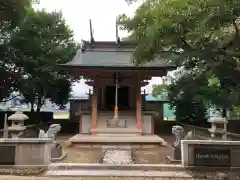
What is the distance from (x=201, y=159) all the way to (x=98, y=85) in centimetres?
1058

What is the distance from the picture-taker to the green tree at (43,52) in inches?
828

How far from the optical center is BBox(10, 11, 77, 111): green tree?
2103 centimetres

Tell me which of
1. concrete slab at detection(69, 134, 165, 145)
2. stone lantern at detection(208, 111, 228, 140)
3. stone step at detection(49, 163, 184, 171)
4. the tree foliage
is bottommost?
stone step at detection(49, 163, 184, 171)

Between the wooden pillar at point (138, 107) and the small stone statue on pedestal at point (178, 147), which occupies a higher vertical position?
the wooden pillar at point (138, 107)

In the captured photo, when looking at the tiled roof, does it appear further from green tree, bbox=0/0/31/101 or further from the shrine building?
green tree, bbox=0/0/31/101

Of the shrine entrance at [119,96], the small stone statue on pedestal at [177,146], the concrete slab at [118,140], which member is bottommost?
the concrete slab at [118,140]

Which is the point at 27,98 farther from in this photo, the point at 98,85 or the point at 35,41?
the point at 98,85

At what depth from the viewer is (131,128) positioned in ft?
57.8

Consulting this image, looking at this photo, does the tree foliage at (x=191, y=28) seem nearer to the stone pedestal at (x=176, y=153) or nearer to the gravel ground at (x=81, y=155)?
the stone pedestal at (x=176, y=153)

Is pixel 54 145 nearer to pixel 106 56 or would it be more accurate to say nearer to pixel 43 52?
pixel 106 56

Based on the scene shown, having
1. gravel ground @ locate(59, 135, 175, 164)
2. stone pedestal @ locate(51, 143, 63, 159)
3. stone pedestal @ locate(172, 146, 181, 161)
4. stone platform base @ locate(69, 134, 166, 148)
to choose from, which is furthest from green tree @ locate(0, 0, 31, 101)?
stone pedestal @ locate(172, 146, 181, 161)

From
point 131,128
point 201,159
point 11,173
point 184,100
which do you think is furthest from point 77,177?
point 184,100

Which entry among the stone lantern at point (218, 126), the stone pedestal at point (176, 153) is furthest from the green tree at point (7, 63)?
the stone lantern at point (218, 126)

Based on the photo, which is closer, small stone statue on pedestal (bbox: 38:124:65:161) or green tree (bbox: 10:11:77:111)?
small stone statue on pedestal (bbox: 38:124:65:161)
